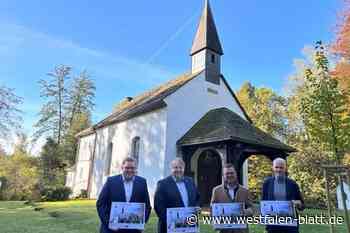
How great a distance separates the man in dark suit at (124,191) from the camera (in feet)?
14.0

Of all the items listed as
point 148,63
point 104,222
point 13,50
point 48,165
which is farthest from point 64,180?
point 104,222

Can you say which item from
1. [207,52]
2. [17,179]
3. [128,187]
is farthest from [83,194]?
[128,187]

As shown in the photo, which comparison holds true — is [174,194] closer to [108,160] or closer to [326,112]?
[326,112]

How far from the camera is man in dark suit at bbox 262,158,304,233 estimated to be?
439 centimetres

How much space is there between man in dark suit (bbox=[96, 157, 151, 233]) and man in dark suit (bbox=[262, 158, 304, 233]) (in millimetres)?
1751

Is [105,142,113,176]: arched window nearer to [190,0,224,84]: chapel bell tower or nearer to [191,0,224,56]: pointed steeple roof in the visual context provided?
[190,0,224,84]: chapel bell tower

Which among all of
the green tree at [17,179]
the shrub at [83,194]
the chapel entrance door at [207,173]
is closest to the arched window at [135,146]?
the chapel entrance door at [207,173]

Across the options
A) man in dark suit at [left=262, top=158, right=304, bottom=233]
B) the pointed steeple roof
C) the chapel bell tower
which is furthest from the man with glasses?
the pointed steeple roof

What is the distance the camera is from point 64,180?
3180 cm

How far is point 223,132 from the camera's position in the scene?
13.9 meters

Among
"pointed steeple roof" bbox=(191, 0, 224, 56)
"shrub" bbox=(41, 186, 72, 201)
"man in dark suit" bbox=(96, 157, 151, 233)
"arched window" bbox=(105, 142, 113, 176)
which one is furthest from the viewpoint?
"shrub" bbox=(41, 186, 72, 201)

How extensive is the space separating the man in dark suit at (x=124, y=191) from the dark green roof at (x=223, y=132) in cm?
911

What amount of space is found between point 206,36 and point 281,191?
15795 mm

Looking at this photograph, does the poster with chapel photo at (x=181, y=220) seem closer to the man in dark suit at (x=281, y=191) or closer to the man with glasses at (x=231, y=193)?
the man with glasses at (x=231, y=193)
